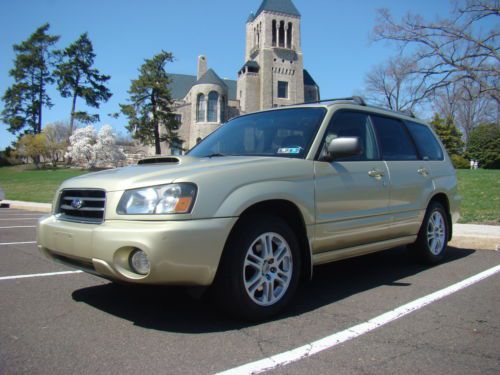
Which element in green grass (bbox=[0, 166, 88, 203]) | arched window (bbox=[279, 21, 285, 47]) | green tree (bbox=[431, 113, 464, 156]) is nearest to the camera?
green grass (bbox=[0, 166, 88, 203])

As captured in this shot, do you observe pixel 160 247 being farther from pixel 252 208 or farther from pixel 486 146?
pixel 486 146

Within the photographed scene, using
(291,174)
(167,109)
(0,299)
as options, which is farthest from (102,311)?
(167,109)

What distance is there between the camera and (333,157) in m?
4.02

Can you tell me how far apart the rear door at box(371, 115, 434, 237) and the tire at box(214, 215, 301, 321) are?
1.65m

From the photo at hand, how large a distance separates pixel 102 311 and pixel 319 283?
2.29 metres

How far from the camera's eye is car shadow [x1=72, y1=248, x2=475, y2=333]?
11.3 ft

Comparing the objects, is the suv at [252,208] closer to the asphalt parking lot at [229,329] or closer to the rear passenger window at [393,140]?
the rear passenger window at [393,140]

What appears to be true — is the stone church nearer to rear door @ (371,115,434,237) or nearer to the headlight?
rear door @ (371,115,434,237)

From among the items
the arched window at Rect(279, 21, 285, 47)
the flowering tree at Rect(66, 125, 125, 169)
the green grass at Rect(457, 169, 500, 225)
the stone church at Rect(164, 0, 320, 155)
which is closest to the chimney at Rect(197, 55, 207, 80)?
the stone church at Rect(164, 0, 320, 155)

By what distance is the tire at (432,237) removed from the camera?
5457mm

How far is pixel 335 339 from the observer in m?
3.10

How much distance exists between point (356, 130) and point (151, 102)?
52.7m

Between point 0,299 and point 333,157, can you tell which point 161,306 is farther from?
point 333,157

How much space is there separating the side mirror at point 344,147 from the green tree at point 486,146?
39.9m
